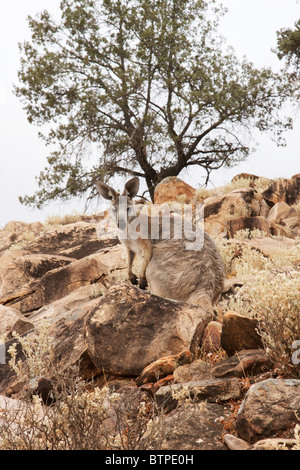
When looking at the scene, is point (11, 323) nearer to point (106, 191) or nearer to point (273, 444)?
point (106, 191)

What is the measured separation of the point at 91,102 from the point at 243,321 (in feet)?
53.9

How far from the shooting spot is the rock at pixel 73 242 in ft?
42.0

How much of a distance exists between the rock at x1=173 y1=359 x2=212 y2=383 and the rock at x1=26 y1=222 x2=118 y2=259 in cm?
819

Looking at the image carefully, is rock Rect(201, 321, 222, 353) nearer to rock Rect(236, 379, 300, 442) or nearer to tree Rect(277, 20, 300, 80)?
rock Rect(236, 379, 300, 442)

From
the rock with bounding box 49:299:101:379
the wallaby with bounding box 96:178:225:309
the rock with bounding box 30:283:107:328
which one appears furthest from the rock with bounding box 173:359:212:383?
the rock with bounding box 30:283:107:328

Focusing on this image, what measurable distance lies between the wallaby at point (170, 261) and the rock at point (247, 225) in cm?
705

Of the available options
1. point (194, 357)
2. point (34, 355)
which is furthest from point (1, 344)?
point (194, 357)

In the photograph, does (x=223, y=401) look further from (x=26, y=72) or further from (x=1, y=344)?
(x=26, y=72)

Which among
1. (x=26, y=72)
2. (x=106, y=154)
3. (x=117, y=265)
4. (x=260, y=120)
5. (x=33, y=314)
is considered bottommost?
(x=33, y=314)

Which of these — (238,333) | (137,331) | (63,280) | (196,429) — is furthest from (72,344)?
(63,280)

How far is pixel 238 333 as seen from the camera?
498 centimetres

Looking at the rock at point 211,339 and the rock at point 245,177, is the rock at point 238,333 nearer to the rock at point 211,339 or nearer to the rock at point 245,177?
the rock at point 211,339

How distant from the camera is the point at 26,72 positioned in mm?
20328
